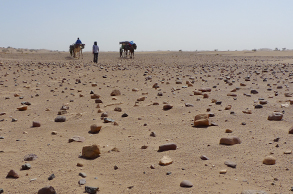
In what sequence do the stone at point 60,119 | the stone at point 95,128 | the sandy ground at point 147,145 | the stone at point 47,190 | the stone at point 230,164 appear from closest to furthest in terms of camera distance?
the stone at point 47,190 < the sandy ground at point 147,145 < the stone at point 230,164 < the stone at point 95,128 < the stone at point 60,119

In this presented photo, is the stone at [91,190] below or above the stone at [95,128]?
below

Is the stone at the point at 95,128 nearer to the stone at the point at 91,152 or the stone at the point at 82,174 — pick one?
the stone at the point at 91,152

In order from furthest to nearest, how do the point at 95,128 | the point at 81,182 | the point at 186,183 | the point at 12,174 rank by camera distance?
1. the point at 95,128
2. the point at 12,174
3. the point at 81,182
4. the point at 186,183

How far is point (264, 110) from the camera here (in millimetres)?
5273

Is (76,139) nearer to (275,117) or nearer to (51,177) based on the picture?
(51,177)

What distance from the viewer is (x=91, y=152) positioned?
3.38 metres

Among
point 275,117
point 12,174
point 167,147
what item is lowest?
point 12,174

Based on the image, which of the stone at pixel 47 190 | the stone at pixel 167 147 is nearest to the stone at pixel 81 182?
the stone at pixel 47 190

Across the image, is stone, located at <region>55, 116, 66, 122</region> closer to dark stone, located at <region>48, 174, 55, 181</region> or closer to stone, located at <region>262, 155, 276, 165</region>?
dark stone, located at <region>48, 174, 55, 181</region>

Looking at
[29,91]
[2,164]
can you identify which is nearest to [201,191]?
[2,164]

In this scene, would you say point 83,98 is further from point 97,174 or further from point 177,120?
point 97,174

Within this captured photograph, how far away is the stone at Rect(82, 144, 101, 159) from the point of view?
338 cm

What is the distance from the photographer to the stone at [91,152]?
11.1 feet

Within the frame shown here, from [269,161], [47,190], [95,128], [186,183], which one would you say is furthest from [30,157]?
[269,161]
